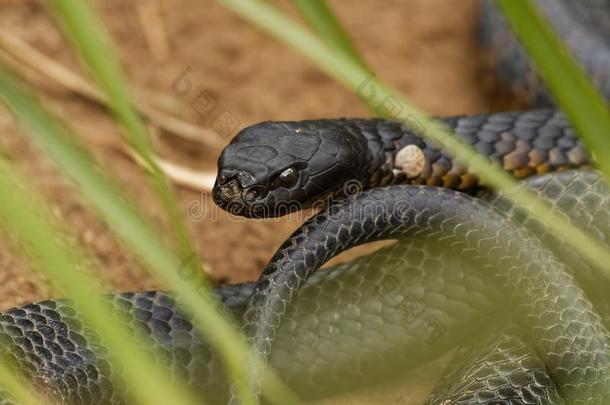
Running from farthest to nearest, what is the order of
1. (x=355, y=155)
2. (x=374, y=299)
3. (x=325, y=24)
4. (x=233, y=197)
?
(x=355, y=155) < (x=374, y=299) < (x=233, y=197) < (x=325, y=24)

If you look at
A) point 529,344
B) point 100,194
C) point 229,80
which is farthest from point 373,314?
point 229,80

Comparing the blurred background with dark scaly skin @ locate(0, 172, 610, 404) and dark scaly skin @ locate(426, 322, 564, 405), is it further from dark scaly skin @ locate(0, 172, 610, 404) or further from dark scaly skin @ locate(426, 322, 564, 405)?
dark scaly skin @ locate(426, 322, 564, 405)

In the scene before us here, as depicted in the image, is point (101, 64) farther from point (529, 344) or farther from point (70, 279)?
point (529, 344)

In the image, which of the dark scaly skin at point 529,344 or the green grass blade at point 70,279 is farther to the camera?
the dark scaly skin at point 529,344

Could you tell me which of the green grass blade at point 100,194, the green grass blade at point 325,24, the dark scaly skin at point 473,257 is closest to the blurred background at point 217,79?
the dark scaly skin at point 473,257

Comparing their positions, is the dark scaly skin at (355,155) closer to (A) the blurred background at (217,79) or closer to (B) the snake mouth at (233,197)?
(B) the snake mouth at (233,197)

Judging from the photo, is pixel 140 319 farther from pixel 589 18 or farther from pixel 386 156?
pixel 589 18
